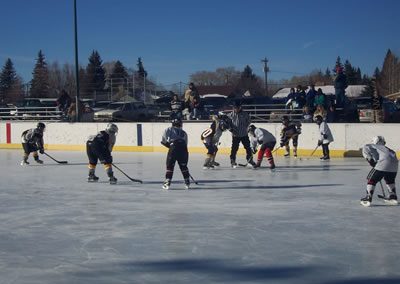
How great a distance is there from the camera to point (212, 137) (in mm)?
11859

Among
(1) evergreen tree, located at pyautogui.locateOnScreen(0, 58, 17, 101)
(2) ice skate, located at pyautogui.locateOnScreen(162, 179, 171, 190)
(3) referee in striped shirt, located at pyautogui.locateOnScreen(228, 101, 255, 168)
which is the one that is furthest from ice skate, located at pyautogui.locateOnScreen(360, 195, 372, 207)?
(1) evergreen tree, located at pyautogui.locateOnScreen(0, 58, 17, 101)

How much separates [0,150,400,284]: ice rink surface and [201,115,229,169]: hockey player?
1.38m

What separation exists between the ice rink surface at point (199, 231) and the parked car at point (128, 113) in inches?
538

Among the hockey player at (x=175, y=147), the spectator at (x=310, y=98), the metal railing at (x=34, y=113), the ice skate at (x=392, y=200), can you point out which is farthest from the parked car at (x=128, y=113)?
the ice skate at (x=392, y=200)

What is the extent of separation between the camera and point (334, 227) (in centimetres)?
612

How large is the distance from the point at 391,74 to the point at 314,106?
35.8 m

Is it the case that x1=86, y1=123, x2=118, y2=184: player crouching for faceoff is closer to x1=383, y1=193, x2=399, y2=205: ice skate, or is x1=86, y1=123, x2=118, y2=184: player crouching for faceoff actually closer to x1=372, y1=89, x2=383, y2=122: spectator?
x1=383, y1=193, x2=399, y2=205: ice skate

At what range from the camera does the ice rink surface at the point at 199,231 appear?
→ 4.48 metres

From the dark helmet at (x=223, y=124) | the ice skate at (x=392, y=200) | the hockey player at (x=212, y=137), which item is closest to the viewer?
the ice skate at (x=392, y=200)

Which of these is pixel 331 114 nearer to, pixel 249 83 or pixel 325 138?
pixel 325 138

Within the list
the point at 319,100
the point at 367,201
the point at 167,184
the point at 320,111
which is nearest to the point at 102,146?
the point at 167,184

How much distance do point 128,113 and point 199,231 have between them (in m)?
19.2

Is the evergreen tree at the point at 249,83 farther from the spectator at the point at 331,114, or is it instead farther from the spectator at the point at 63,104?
the spectator at the point at 331,114

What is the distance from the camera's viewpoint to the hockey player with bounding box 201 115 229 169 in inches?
467
